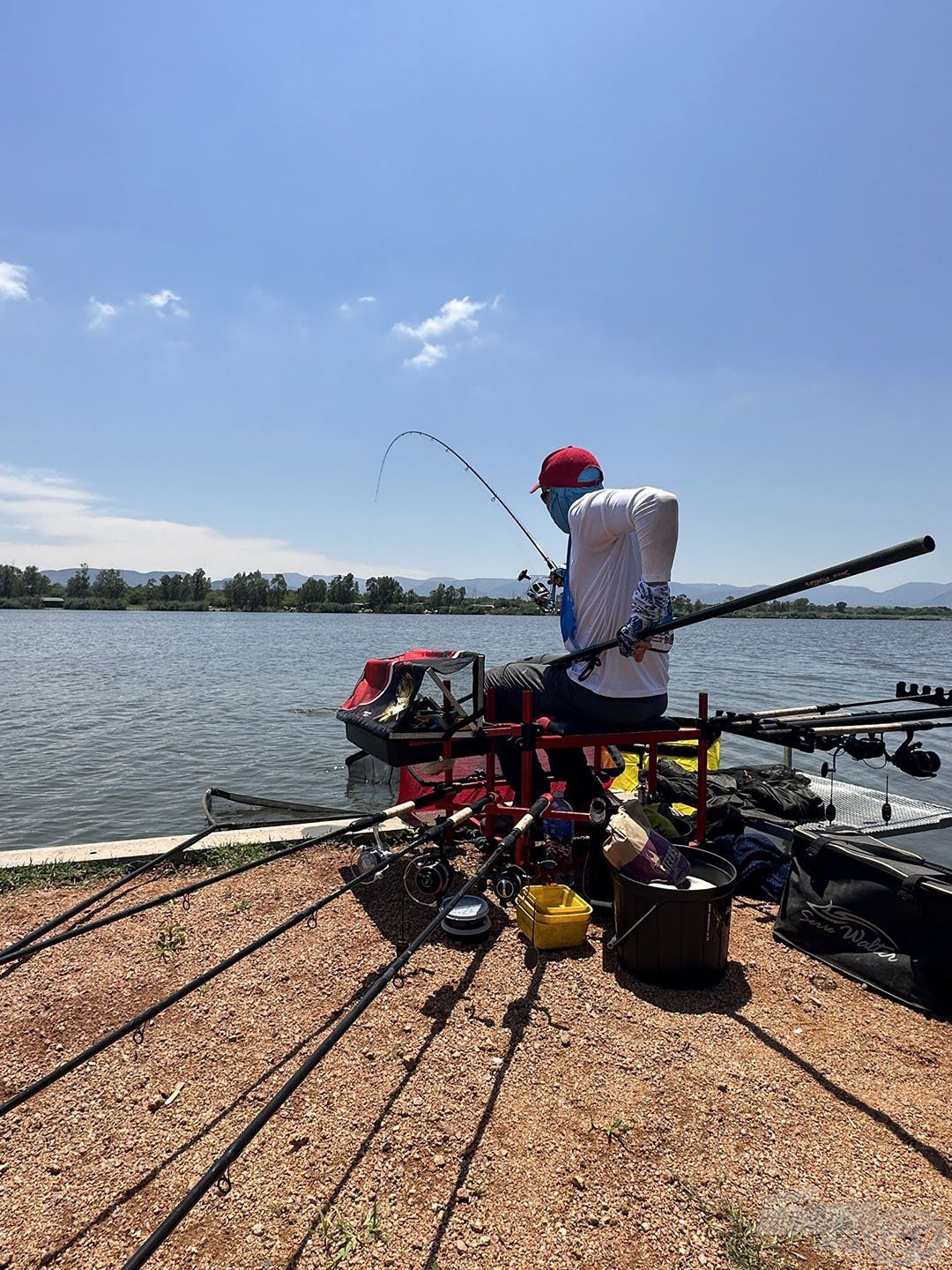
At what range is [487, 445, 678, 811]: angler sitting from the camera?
450cm

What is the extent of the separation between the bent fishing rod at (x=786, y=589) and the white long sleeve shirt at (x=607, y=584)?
0.11 metres

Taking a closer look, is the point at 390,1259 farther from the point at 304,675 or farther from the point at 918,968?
the point at 304,675

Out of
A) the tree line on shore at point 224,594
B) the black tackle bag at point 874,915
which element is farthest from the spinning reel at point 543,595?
the tree line on shore at point 224,594

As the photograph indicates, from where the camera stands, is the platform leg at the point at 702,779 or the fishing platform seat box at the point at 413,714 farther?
the platform leg at the point at 702,779

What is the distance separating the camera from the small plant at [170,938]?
4410mm

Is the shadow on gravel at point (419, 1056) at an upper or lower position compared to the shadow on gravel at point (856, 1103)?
lower

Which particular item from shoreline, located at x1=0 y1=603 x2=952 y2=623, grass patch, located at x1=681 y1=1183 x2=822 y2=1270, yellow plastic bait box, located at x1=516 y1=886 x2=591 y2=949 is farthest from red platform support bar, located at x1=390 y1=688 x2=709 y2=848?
shoreline, located at x1=0 y1=603 x2=952 y2=623

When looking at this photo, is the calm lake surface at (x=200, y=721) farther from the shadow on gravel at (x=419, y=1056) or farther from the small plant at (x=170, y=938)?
the shadow on gravel at (x=419, y=1056)

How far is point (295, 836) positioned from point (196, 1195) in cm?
507

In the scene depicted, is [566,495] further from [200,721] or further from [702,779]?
[200,721]

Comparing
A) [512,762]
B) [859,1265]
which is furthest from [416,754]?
[859,1265]

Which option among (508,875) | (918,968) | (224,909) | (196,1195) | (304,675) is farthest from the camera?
(304,675)

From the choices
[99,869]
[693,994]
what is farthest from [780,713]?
[99,869]

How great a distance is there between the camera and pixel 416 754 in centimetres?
527
